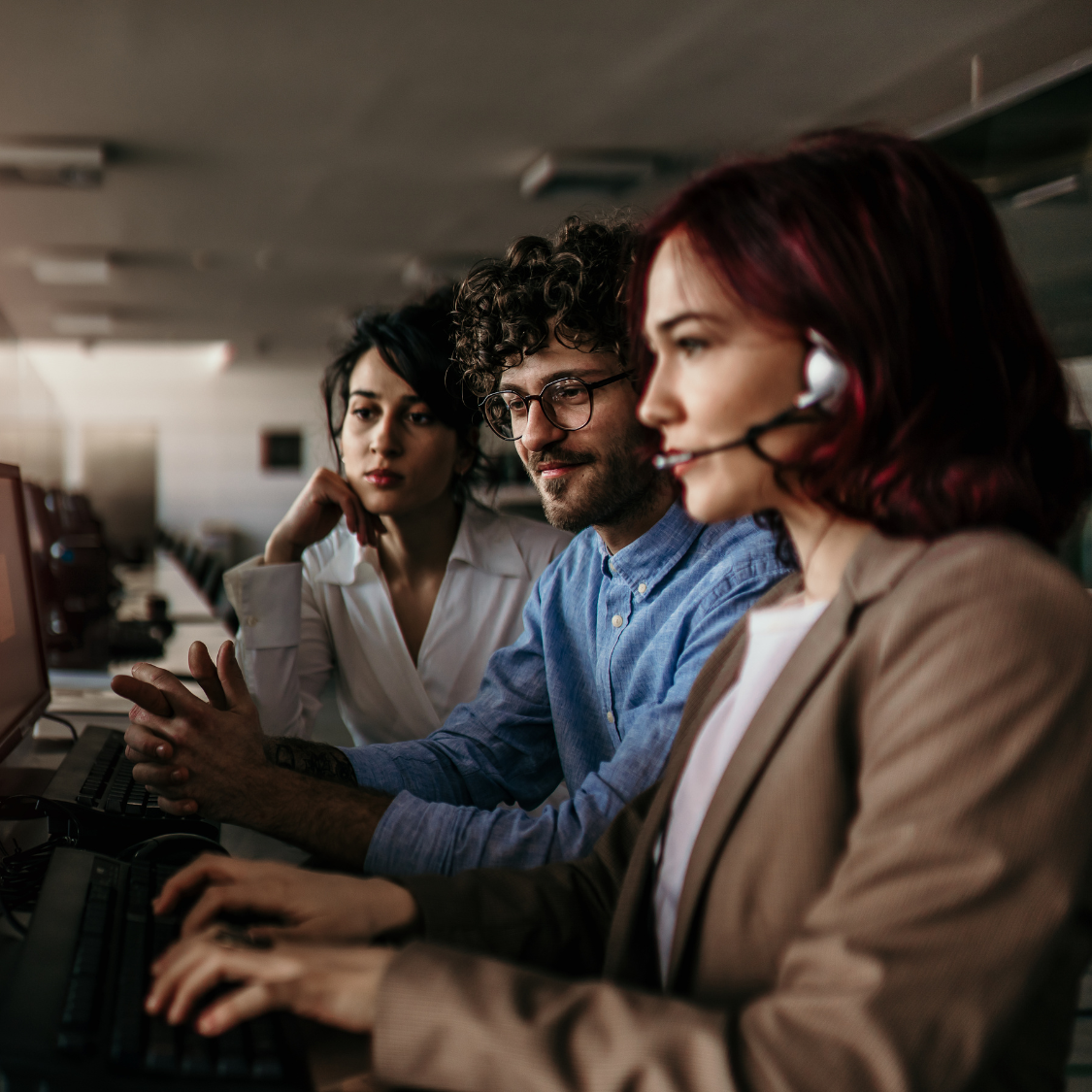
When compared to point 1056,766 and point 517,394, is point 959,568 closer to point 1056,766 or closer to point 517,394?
point 1056,766

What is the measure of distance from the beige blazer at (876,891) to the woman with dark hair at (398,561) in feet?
4.23

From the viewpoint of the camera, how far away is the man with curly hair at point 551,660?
3.68 ft

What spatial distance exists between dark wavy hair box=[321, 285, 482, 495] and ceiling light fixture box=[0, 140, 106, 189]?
3766mm

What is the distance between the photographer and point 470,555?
82.3 inches

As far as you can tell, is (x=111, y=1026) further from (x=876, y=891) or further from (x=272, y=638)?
(x=272, y=638)

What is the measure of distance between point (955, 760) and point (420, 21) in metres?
3.83

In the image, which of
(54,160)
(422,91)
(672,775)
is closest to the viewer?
(672,775)

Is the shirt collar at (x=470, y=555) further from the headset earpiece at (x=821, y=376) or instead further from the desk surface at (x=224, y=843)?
the headset earpiece at (x=821, y=376)

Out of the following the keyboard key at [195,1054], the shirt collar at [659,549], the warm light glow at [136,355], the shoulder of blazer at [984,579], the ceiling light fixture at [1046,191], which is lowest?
the keyboard key at [195,1054]

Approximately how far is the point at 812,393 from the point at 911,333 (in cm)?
8

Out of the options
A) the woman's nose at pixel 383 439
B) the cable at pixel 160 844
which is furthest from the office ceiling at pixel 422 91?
the cable at pixel 160 844

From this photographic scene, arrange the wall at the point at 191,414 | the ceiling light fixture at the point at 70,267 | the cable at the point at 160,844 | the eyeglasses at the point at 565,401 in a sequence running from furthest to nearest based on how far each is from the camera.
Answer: the wall at the point at 191,414
the ceiling light fixture at the point at 70,267
the eyeglasses at the point at 565,401
the cable at the point at 160,844

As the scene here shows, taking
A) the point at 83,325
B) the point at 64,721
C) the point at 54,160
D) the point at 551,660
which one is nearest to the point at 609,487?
the point at 551,660

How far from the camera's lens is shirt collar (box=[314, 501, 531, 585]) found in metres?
2.09
